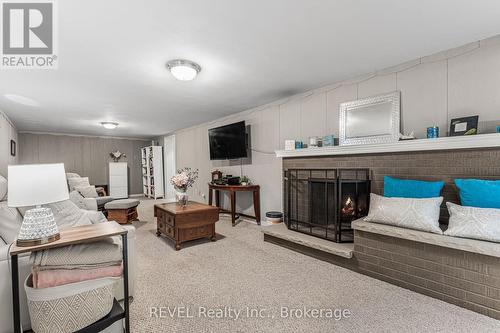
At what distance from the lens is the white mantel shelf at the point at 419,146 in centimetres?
206

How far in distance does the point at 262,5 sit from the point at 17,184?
6.44ft

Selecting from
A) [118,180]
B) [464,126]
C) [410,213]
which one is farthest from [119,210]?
[464,126]

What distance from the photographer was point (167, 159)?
320 inches

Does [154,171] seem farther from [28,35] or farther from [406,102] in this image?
[406,102]

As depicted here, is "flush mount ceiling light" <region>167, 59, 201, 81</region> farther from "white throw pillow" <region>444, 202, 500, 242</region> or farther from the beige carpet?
"white throw pillow" <region>444, 202, 500, 242</region>

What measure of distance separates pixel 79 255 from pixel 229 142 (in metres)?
3.66

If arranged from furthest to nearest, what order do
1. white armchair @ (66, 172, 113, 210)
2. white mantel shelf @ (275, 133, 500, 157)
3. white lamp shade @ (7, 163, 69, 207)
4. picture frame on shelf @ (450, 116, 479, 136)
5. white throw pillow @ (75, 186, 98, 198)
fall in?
white throw pillow @ (75, 186, 98, 198) < white armchair @ (66, 172, 113, 210) < picture frame on shelf @ (450, 116, 479, 136) < white mantel shelf @ (275, 133, 500, 157) < white lamp shade @ (7, 163, 69, 207)

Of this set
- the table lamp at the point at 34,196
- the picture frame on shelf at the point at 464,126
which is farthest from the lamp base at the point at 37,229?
the picture frame on shelf at the point at 464,126

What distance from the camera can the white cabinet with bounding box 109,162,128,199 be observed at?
8000 mm

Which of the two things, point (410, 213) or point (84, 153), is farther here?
point (84, 153)

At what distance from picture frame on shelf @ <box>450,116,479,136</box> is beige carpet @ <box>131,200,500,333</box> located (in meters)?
1.51

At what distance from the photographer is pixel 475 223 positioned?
1.87 metres

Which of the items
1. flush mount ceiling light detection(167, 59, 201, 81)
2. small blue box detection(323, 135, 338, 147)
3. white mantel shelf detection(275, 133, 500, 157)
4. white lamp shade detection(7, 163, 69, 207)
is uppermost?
flush mount ceiling light detection(167, 59, 201, 81)

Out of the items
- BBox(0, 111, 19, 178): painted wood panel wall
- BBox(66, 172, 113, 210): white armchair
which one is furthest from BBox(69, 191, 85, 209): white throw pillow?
BBox(0, 111, 19, 178): painted wood panel wall
